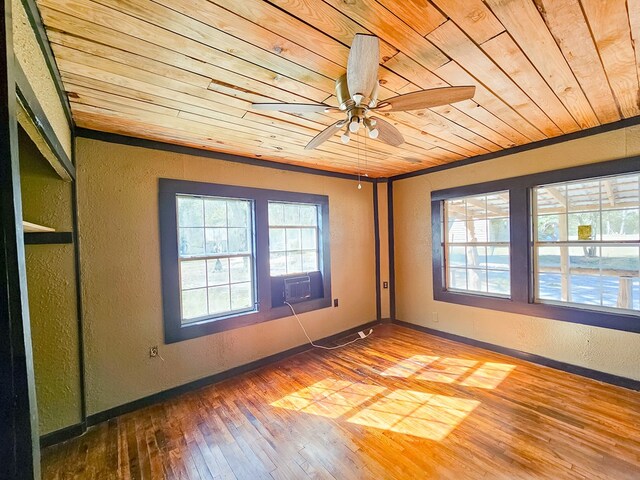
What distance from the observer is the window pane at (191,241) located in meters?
2.80

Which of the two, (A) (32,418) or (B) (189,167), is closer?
(A) (32,418)

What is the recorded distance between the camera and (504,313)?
3279mm

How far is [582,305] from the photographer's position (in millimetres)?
2785

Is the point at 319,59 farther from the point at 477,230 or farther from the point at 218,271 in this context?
the point at 477,230

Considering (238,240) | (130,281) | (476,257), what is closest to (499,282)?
(476,257)

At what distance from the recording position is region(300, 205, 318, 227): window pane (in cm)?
378

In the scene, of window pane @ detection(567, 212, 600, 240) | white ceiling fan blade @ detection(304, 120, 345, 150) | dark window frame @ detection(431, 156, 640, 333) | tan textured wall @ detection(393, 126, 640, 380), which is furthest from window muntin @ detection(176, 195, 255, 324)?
window pane @ detection(567, 212, 600, 240)

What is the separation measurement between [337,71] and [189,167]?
188cm

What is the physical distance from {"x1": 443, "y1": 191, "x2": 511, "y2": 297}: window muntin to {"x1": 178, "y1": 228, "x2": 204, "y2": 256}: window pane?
10.5 feet

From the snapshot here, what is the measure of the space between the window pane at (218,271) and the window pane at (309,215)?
1196 millimetres

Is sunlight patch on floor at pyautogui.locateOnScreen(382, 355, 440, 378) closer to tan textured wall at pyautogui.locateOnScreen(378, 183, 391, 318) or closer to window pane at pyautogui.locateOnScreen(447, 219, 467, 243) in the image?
tan textured wall at pyautogui.locateOnScreen(378, 183, 391, 318)

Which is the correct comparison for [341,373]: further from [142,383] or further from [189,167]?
[189,167]

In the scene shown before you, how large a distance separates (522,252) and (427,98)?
257 cm

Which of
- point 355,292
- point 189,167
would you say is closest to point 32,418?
point 189,167
